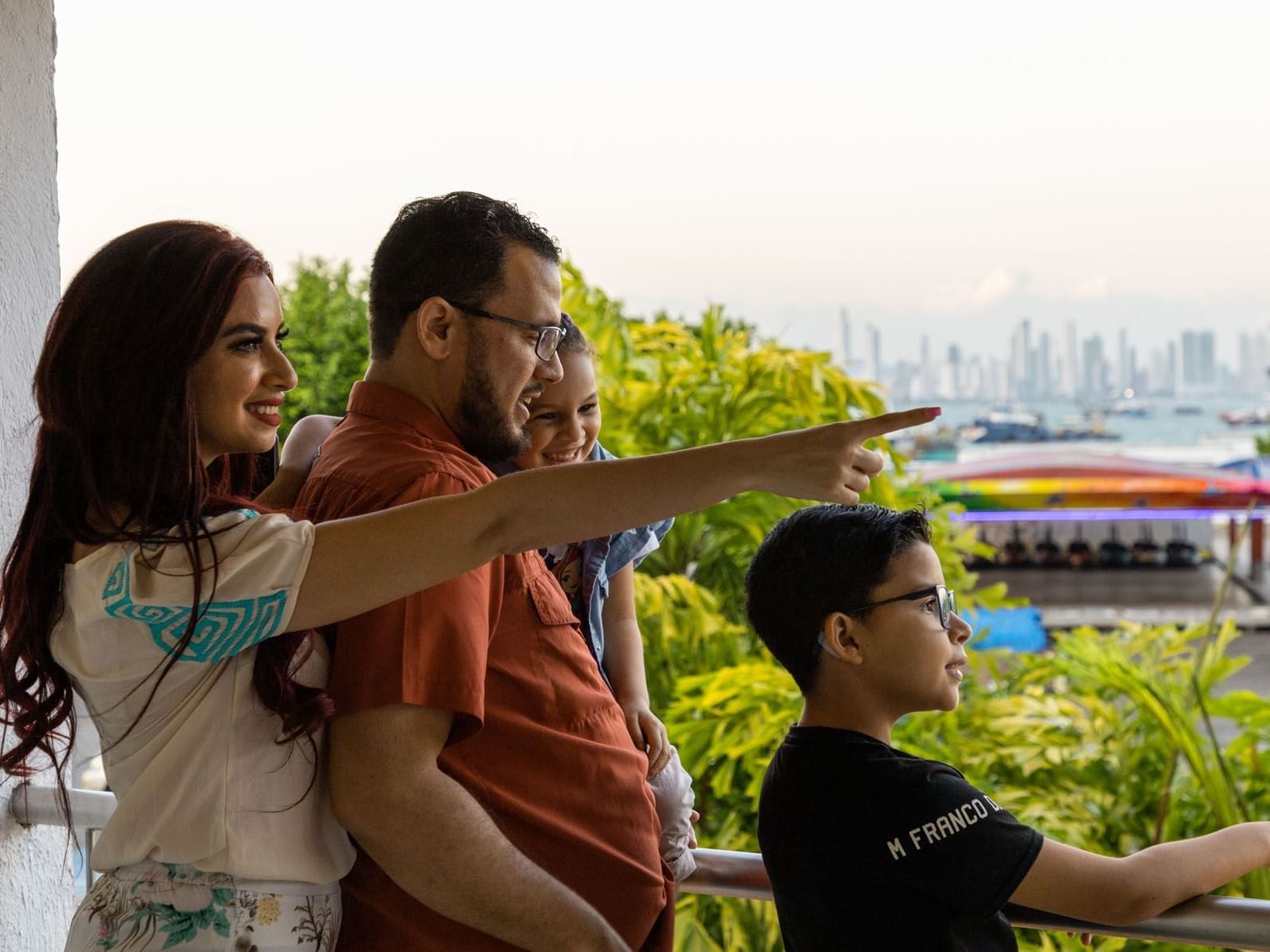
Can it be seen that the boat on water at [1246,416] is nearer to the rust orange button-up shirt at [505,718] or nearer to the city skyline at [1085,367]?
the city skyline at [1085,367]

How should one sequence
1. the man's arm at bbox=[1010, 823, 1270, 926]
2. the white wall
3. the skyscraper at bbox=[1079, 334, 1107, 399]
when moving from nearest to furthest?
the man's arm at bbox=[1010, 823, 1270, 926]
the white wall
the skyscraper at bbox=[1079, 334, 1107, 399]

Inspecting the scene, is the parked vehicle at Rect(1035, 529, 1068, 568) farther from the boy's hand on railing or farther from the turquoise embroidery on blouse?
the turquoise embroidery on blouse

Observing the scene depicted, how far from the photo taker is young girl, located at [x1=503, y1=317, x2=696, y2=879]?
1.29 metres

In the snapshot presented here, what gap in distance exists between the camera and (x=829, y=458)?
88 cm

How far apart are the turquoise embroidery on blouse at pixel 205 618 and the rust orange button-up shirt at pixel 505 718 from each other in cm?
9

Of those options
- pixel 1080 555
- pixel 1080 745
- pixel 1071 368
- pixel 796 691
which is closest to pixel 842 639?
pixel 796 691

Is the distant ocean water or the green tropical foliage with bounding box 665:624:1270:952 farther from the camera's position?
the distant ocean water

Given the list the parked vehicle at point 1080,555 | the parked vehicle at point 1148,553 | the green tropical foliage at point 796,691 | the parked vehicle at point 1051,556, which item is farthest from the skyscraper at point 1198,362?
the green tropical foliage at point 796,691

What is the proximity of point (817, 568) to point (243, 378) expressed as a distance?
59cm

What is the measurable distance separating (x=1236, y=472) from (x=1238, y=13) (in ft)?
15.4

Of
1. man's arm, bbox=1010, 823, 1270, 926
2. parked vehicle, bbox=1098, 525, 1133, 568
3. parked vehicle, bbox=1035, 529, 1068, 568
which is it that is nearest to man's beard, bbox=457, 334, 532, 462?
man's arm, bbox=1010, 823, 1270, 926

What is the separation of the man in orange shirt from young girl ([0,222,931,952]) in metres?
0.06

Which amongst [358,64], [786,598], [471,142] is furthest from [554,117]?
[786,598]

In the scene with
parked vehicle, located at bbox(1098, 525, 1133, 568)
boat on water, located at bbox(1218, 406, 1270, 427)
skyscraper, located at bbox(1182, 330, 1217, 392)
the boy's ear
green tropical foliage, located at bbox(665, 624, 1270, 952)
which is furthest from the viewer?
parked vehicle, located at bbox(1098, 525, 1133, 568)
